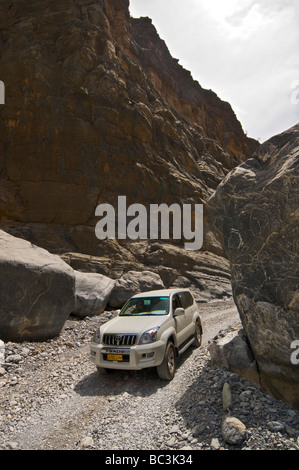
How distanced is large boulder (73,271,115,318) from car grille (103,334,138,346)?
218 inches

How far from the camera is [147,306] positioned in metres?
7.62

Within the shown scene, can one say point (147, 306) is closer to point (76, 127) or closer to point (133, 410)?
point (133, 410)

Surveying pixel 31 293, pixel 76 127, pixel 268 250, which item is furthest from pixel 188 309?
pixel 76 127

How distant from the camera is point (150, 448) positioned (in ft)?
A: 13.3

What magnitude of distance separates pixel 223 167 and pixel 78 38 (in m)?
22.9

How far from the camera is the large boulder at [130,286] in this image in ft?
45.5

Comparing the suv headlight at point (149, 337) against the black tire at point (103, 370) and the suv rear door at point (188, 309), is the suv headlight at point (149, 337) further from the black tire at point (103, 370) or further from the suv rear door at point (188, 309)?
the suv rear door at point (188, 309)

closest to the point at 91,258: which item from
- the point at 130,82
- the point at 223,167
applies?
the point at 130,82

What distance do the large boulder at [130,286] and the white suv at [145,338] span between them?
6.22 meters

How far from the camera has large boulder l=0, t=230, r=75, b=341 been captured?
8141mm

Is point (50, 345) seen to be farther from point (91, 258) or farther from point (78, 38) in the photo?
point (78, 38)

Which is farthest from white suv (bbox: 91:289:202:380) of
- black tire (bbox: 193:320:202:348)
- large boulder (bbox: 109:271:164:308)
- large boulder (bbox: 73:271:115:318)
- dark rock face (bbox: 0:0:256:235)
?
dark rock face (bbox: 0:0:256:235)

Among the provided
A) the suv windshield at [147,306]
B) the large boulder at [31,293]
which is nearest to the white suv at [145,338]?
the suv windshield at [147,306]

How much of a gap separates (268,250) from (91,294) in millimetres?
8851
